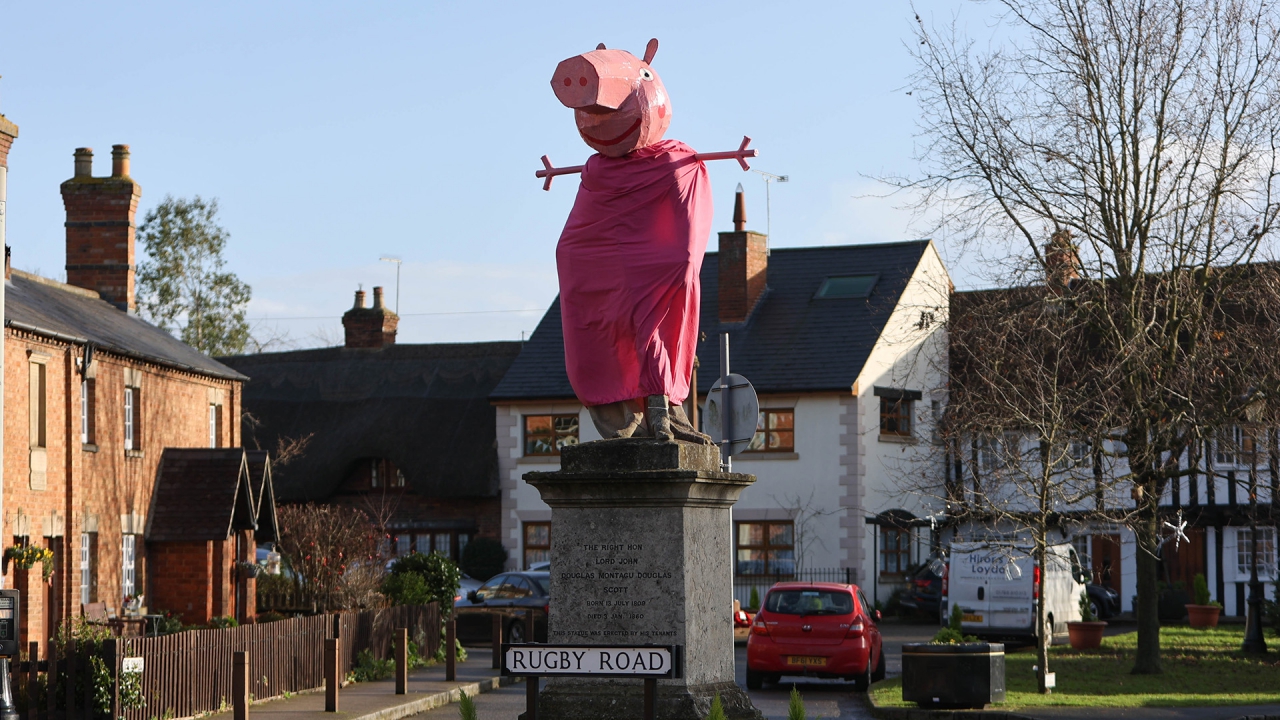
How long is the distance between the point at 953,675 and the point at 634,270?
9.74 meters

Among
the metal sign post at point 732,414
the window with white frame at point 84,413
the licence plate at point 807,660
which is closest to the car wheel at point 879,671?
the licence plate at point 807,660

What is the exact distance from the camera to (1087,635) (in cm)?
2706

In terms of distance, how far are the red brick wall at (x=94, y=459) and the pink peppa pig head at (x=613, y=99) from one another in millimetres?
14087

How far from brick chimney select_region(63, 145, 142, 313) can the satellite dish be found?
17.1 metres

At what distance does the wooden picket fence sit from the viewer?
15.2 meters

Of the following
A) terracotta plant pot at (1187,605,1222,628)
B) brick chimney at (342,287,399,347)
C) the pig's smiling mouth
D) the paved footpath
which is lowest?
terracotta plant pot at (1187,605,1222,628)

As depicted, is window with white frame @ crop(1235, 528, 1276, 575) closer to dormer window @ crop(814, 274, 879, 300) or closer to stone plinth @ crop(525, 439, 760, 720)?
dormer window @ crop(814, 274, 879, 300)

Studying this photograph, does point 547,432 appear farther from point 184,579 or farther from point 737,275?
point 184,579

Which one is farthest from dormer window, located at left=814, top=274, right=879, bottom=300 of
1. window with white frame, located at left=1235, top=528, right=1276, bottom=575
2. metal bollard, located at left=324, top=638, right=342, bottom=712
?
metal bollard, located at left=324, top=638, right=342, bottom=712

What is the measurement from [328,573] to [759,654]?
770 centimetres

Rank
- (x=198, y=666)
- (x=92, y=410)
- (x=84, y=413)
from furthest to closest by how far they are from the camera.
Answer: (x=92, y=410) < (x=84, y=413) < (x=198, y=666)

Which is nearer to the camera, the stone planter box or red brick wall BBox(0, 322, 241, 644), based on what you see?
the stone planter box

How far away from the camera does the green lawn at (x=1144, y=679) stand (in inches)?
754

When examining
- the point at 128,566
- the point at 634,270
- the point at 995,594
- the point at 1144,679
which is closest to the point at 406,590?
the point at 128,566
